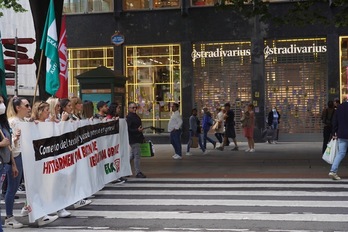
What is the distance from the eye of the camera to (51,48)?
1188 cm

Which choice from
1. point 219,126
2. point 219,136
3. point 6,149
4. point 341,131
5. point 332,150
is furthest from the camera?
point 219,136

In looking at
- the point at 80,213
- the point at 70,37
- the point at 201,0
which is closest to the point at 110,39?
the point at 70,37

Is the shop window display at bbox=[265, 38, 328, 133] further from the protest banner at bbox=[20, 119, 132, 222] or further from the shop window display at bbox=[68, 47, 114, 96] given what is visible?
the protest banner at bbox=[20, 119, 132, 222]

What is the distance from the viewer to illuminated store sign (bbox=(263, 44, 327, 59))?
22656 millimetres

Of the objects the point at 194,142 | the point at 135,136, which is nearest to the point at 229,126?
the point at 194,142

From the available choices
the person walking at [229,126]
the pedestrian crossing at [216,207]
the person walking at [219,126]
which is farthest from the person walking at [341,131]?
the person walking at [219,126]

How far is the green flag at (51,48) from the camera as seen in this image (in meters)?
11.8

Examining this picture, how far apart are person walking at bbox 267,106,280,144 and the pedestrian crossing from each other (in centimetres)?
1032

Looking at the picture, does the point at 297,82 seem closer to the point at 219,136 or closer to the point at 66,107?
the point at 219,136

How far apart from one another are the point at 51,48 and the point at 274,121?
12380mm

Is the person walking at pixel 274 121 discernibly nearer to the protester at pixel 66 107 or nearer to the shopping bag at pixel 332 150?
the shopping bag at pixel 332 150

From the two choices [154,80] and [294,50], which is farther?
[154,80]

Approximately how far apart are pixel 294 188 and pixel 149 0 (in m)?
15.4

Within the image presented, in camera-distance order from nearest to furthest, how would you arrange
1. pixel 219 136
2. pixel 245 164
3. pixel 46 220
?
pixel 46 220 < pixel 245 164 < pixel 219 136
